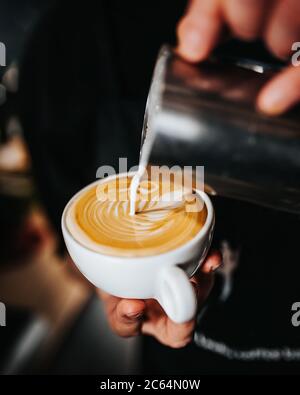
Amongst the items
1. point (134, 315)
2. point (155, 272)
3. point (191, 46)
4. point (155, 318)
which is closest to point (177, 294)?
point (155, 272)

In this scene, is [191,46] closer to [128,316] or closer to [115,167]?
[128,316]

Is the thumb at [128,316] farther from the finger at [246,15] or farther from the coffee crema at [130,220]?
the finger at [246,15]

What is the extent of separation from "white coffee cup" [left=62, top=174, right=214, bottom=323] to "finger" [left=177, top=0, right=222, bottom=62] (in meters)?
0.31

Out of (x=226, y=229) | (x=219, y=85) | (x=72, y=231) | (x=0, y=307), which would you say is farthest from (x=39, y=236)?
(x=219, y=85)

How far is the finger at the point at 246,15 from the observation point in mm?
657

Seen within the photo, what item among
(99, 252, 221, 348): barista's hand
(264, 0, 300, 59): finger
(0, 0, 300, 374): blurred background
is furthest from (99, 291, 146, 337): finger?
(264, 0, 300, 59): finger

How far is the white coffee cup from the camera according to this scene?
19.9 inches

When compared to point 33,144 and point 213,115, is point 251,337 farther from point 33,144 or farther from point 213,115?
point 33,144

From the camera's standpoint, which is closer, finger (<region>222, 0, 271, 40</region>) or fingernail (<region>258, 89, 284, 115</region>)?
fingernail (<region>258, 89, 284, 115</region>)

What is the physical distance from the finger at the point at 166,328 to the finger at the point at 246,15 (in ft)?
1.88

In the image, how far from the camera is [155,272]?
0.55m

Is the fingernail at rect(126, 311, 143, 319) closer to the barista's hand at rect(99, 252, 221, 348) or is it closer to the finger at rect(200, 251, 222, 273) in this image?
the barista's hand at rect(99, 252, 221, 348)

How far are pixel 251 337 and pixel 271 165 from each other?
70 centimetres

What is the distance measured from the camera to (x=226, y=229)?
3.35 feet
